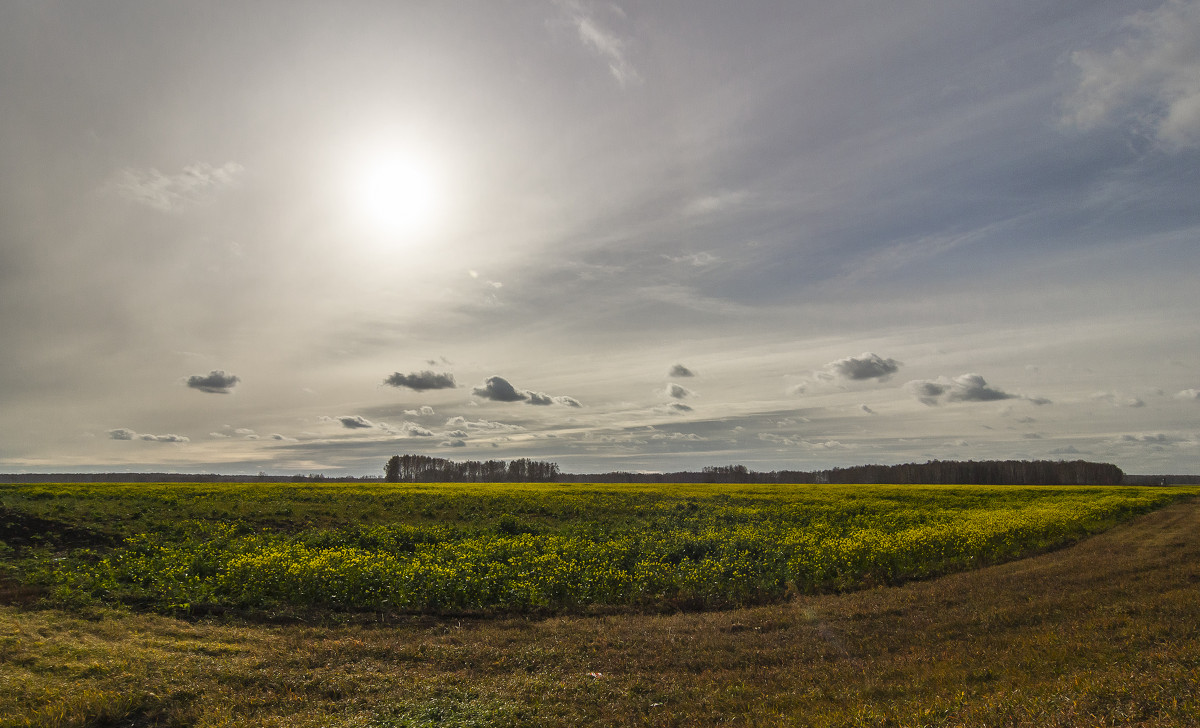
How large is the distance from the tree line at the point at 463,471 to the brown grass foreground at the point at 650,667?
162 meters

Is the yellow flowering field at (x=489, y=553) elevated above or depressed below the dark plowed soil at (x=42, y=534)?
below

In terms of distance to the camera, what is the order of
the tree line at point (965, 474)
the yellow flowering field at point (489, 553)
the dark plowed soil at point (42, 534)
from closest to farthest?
the yellow flowering field at point (489, 553)
the dark plowed soil at point (42, 534)
the tree line at point (965, 474)

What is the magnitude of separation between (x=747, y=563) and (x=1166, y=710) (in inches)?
630

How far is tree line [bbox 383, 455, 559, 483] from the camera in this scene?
176625mm

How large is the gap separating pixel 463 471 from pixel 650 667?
581ft

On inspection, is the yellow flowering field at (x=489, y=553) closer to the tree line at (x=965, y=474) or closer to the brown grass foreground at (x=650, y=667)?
the brown grass foreground at (x=650, y=667)

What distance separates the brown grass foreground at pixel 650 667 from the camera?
32.3 feet

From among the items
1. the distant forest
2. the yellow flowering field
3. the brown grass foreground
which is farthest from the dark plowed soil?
Result: the distant forest

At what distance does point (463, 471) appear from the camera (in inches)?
7160

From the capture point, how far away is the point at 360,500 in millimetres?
49812

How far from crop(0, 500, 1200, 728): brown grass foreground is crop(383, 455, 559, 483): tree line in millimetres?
162052

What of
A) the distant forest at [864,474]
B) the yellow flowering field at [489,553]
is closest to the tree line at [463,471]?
the distant forest at [864,474]

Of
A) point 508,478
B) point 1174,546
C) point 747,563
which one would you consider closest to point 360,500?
point 747,563

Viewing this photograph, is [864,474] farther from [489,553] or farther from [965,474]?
[489,553]
